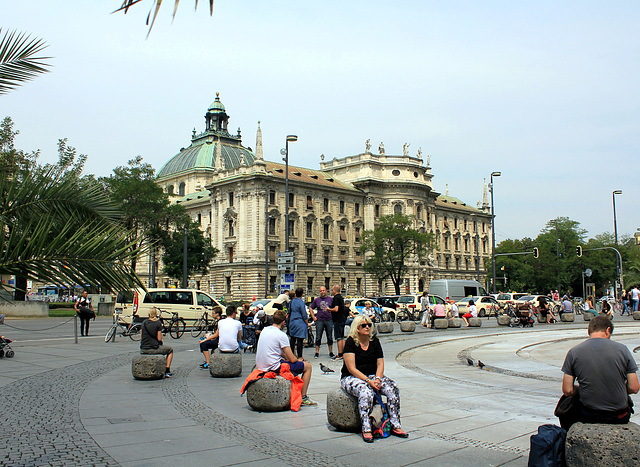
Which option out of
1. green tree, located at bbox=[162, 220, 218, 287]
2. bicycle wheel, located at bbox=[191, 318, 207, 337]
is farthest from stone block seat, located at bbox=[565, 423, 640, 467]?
green tree, located at bbox=[162, 220, 218, 287]

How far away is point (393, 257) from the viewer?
7562 cm

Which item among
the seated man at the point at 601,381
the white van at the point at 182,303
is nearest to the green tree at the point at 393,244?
the white van at the point at 182,303

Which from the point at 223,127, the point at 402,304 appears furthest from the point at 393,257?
the point at 223,127

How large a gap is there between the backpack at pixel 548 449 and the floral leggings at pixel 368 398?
2.09 m

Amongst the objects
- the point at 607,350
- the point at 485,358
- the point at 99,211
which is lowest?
the point at 485,358

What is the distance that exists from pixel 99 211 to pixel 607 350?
524 centimetres

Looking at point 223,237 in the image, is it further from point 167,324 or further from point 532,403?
point 532,403

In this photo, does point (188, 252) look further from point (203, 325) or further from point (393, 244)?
point (203, 325)

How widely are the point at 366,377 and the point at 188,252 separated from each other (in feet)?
213

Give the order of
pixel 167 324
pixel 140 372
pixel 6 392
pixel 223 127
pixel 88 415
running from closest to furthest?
1. pixel 88 415
2. pixel 6 392
3. pixel 140 372
4. pixel 167 324
5. pixel 223 127

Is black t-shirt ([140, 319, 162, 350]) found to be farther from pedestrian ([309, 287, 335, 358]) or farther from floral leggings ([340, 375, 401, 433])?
floral leggings ([340, 375, 401, 433])

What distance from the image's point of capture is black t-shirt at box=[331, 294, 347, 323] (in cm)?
1590

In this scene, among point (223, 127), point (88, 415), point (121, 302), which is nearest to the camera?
point (88, 415)

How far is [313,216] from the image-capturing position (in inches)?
3199
